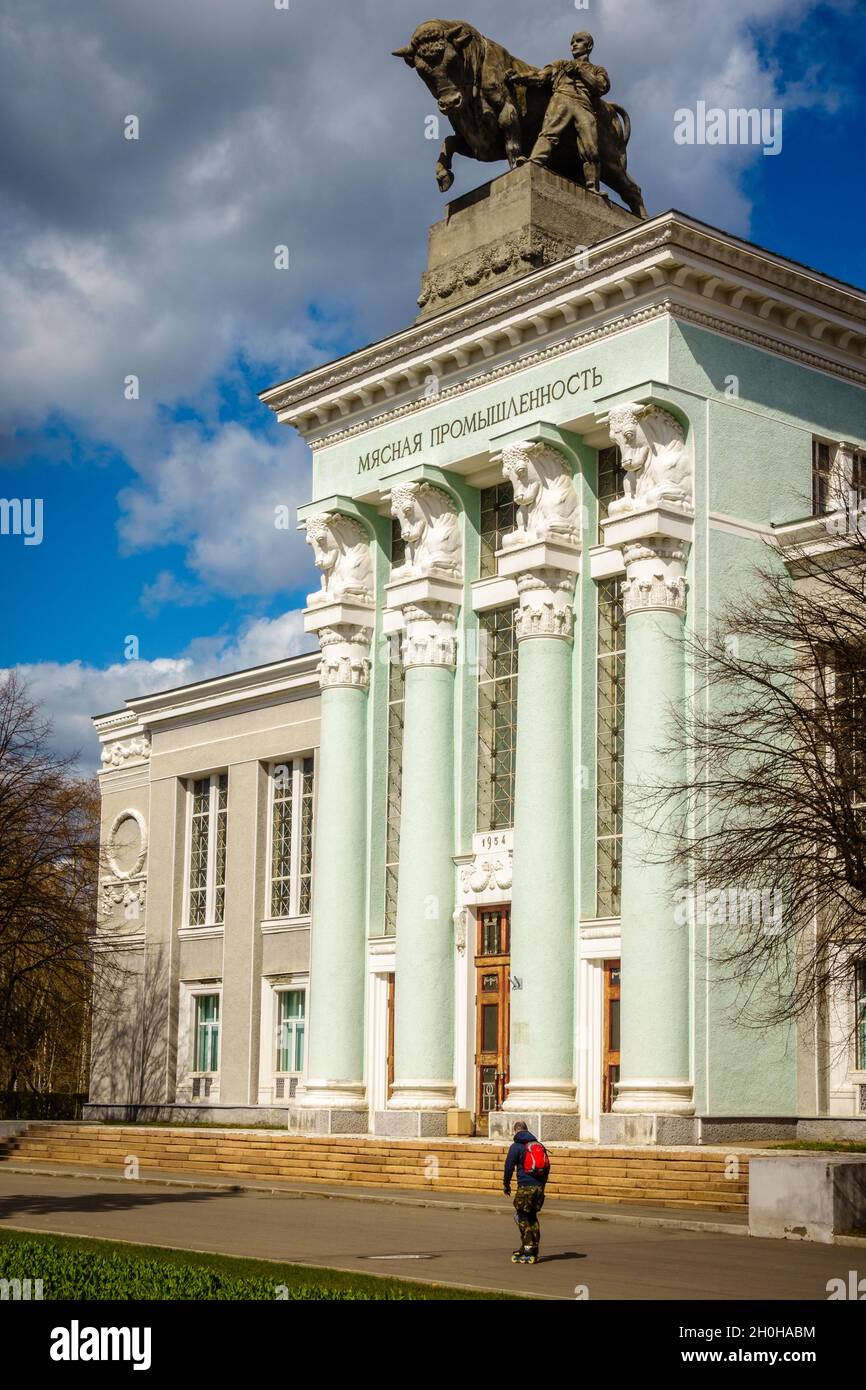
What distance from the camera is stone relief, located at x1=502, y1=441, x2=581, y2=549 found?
103 feet

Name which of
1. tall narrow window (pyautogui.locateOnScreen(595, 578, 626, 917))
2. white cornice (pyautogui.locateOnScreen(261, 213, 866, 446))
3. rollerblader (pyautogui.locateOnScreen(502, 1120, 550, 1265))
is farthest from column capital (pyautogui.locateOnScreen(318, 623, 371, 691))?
rollerblader (pyautogui.locateOnScreen(502, 1120, 550, 1265))

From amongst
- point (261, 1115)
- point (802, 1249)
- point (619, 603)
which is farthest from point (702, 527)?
point (261, 1115)

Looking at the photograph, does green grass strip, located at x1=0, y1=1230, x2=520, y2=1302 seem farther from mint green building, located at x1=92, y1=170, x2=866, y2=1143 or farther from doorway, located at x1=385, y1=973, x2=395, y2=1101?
doorway, located at x1=385, y1=973, x2=395, y2=1101

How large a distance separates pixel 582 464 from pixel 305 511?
7119mm

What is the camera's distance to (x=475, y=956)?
33.0 meters

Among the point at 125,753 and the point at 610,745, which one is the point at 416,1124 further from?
the point at 125,753

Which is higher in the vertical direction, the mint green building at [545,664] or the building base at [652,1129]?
the mint green building at [545,664]

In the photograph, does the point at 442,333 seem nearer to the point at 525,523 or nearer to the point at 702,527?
the point at 525,523

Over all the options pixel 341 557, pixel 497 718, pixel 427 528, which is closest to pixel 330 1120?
pixel 497 718

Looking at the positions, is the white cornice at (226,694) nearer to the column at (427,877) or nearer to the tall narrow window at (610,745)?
the column at (427,877)

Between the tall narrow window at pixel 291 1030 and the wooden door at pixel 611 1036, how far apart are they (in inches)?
434

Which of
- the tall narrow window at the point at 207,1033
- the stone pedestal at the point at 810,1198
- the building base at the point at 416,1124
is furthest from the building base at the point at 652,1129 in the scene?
the tall narrow window at the point at 207,1033

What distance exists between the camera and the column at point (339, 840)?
3456cm

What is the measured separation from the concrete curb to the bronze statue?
64.5ft
